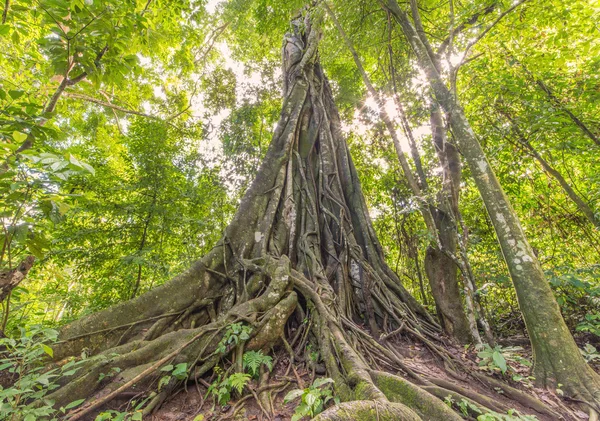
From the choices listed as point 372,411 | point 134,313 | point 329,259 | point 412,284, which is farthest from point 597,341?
point 134,313

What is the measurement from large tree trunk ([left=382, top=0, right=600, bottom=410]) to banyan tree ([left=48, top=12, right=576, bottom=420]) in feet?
1.28

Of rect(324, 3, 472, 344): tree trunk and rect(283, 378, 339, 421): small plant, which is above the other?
rect(324, 3, 472, 344): tree trunk

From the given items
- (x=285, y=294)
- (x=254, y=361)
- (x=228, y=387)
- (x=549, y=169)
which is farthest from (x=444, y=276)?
(x=549, y=169)

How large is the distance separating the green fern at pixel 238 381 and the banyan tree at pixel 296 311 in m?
0.26

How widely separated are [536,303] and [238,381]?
100 inches

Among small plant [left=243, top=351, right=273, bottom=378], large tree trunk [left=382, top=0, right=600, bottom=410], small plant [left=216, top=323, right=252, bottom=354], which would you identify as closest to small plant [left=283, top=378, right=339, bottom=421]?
small plant [left=243, top=351, right=273, bottom=378]

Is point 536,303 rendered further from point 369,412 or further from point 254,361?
point 254,361

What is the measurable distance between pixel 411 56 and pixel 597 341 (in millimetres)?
4967

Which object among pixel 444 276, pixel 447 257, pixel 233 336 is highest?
pixel 447 257

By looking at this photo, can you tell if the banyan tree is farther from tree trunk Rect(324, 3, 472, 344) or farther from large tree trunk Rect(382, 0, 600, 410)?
large tree trunk Rect(382, 0, 600, 410)

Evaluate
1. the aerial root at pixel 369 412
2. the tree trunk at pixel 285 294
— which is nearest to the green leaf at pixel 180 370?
the tree trunk at pixel 285 294

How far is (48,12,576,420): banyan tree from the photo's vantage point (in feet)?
5.97

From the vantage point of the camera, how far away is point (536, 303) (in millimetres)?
2305

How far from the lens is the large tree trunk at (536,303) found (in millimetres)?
2084
